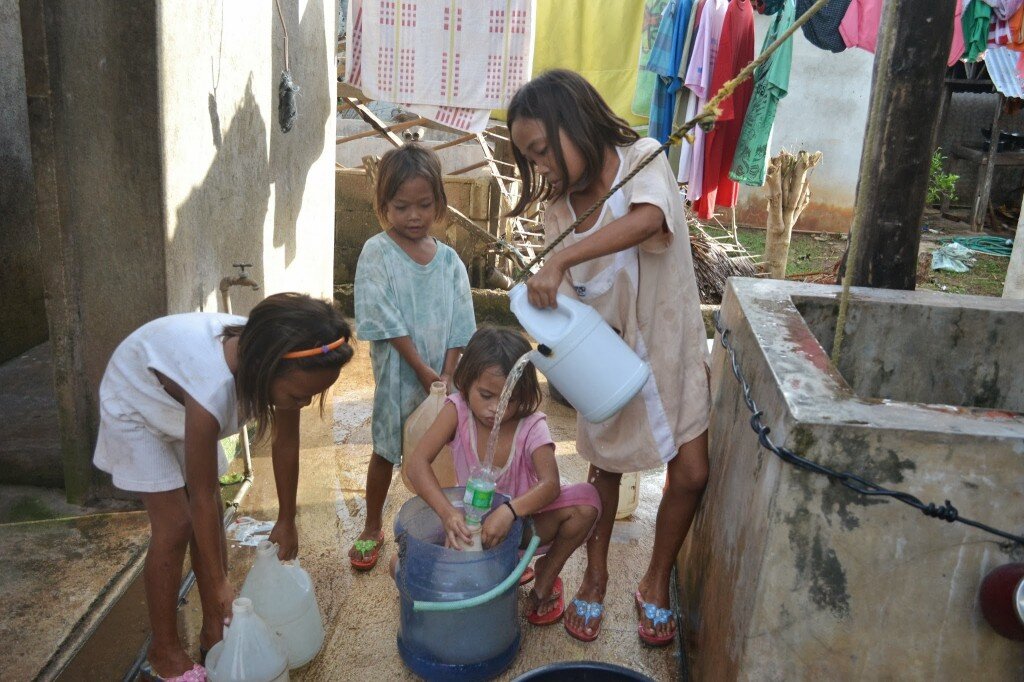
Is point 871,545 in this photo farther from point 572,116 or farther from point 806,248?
point 806,248

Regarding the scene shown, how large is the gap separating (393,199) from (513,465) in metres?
1.03

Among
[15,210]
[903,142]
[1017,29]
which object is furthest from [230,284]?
[1017,29]

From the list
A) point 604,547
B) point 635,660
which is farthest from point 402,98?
point 635,660

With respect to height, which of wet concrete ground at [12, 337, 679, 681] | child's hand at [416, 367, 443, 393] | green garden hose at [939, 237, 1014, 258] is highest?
child's hand at [416, 367, 443, 393]

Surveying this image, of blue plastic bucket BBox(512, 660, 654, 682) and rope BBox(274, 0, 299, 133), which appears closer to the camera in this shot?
blue plastic bucket BBox(512, 660, 654, 682)

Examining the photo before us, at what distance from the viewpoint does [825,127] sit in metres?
11.3

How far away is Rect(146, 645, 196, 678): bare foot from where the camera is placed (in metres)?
2.16

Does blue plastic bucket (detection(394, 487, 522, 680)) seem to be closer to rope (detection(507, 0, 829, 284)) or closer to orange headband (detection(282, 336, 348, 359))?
orange headband (detection(282, 336, 348, 359))

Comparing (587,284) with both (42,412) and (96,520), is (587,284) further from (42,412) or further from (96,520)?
(42,412)

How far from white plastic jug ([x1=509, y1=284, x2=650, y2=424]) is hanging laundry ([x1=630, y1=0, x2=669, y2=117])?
12.6 ft

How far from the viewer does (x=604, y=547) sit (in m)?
2.64

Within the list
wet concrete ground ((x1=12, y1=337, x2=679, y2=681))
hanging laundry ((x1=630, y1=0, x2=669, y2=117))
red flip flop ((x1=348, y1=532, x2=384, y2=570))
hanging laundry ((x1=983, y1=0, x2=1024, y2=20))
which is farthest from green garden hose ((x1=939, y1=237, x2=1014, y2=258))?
red flip flop ((x1=348, y1=532, x2=384, y2=570))

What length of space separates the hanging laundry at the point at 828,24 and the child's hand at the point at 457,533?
4.73 meters

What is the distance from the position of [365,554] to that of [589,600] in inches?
32.3
